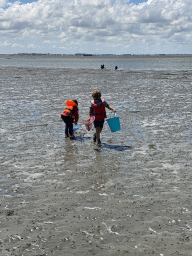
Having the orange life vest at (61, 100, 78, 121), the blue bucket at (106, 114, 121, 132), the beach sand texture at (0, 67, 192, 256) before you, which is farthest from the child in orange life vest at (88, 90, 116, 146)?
the orange life vest at (61, 100, 78, 121)

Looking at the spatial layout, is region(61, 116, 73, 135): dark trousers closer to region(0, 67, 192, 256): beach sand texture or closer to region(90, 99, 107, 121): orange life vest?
region(0, 67, 192, 256): beach sand texture

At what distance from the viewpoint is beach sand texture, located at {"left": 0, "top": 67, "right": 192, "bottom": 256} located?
14.2ft

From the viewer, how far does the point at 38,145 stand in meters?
9.27

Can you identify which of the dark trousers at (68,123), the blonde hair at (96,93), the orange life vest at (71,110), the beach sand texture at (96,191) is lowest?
the beach sand texture at (96,191)

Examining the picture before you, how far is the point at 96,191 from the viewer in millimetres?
6035

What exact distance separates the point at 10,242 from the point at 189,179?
419cm

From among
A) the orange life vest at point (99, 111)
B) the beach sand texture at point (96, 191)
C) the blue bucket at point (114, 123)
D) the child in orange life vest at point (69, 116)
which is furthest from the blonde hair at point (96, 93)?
the beach sand texture at point (96, 191)

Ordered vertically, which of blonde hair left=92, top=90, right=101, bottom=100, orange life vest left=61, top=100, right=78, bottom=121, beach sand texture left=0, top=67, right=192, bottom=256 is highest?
blonde hair left=92, top=90, right=101, bottom=100

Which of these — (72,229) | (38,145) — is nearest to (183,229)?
(72,229)

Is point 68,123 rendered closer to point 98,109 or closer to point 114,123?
point 98,109

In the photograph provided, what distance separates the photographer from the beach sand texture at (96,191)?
434cm

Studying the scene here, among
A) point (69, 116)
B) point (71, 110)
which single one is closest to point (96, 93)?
point (71, 110)

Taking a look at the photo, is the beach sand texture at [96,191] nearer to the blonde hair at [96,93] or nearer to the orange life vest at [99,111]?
the orange life vest at [99,111]

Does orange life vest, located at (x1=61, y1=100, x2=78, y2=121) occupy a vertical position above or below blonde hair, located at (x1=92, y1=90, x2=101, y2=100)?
below
